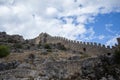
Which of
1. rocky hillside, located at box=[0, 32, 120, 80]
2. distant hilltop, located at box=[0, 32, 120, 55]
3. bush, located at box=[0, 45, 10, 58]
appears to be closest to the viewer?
rocky hillside, located at box=[0, 32, 120, 80]

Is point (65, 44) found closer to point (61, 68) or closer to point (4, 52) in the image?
point (4, 52)

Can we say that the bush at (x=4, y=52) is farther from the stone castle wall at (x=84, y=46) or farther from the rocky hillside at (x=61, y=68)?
the stone castle wall at (x=84, y=46)

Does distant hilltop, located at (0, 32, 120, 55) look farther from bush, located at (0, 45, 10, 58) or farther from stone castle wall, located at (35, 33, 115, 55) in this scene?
bush, located at (0, 45, 10, 58)

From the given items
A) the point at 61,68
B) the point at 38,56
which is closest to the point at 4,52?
the point at 38,56

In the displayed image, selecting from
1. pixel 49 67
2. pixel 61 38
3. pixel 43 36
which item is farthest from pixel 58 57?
pixel 43 36

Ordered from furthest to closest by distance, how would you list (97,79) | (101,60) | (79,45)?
(79,45)
(101,60)
(97,79)

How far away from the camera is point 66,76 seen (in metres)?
44.8

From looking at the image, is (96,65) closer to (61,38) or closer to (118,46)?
(118,46)

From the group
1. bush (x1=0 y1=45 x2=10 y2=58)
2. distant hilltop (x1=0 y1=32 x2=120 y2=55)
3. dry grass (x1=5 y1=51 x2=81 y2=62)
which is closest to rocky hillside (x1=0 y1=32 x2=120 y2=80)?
dry grass (x1=5 y1=51 x2=81 y2=62)

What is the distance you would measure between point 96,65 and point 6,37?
106 ft

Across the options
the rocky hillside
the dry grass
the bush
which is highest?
the bush

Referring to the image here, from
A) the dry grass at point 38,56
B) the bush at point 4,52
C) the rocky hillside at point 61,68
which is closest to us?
the rocky hillside at point 61,68

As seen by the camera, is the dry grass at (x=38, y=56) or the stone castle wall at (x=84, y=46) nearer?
the dry grass at (x=38, y=56)

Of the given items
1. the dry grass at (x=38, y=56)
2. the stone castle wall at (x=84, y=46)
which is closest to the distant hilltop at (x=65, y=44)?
the stone castle wall at (x=84, y=46)
